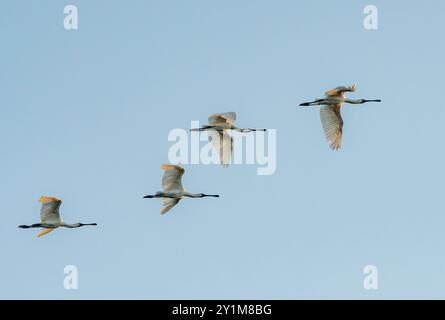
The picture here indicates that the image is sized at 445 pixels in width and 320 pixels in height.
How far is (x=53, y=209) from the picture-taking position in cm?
4575

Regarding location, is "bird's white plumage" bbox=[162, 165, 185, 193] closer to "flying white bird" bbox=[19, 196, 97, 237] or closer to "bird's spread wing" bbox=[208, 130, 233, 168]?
"bird's spread wing" bbox=[208, 130, 233, 168]

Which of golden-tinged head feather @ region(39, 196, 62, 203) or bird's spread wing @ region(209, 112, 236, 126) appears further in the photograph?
bird's spread wing @ region(209, 112, 236, 126)

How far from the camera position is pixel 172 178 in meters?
45.6

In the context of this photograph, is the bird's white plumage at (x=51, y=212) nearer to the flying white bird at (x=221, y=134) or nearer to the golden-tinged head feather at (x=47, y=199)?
the golden-tinged head feather at (x=47, y=199)

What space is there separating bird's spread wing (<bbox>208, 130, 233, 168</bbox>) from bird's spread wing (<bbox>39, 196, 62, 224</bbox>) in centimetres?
678

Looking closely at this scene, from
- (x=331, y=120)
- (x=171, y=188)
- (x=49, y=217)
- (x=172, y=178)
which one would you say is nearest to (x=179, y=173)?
(x=172, y=178)

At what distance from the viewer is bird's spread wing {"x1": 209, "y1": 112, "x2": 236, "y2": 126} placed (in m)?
47.7

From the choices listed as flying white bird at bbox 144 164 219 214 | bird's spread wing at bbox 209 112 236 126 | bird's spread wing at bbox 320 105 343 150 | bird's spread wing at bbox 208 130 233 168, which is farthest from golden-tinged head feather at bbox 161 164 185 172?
bird's spread wing at bbox 320 105 343 150

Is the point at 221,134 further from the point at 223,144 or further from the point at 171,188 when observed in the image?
the point at 171,188

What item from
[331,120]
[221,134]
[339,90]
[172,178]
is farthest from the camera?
[221,134]

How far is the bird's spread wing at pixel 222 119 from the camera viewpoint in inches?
1877

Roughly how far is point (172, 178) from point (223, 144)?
3.34 m
